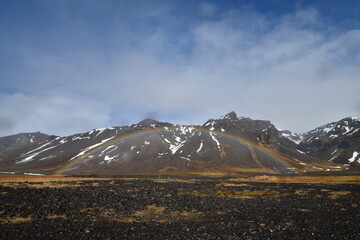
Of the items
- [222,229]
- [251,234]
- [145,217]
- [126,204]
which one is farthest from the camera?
[126,204]

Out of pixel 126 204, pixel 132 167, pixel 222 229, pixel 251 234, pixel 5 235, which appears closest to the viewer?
pixel 5 235

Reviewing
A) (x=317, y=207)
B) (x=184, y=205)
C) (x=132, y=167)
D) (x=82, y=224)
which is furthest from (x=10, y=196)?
(x=132, y=167)

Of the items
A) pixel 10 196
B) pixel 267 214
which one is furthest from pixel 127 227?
pixel 10 196

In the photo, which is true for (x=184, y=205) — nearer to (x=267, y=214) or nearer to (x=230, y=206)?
(x=230, y=206)

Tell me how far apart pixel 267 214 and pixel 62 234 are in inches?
859

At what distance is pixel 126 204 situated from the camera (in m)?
34.4

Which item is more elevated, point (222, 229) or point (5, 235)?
point (5, 235)

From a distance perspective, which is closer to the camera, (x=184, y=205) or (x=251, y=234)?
(x=251, y=234)

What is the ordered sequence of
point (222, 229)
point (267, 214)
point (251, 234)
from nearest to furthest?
point (251, 234), point (222, 229), point (267, 214)

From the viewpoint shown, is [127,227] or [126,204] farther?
[126,204]

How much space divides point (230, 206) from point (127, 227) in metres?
16.8

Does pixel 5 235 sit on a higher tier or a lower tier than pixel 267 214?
higher

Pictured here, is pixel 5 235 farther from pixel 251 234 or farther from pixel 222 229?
pixel 251 234

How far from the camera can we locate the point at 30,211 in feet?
92.5
